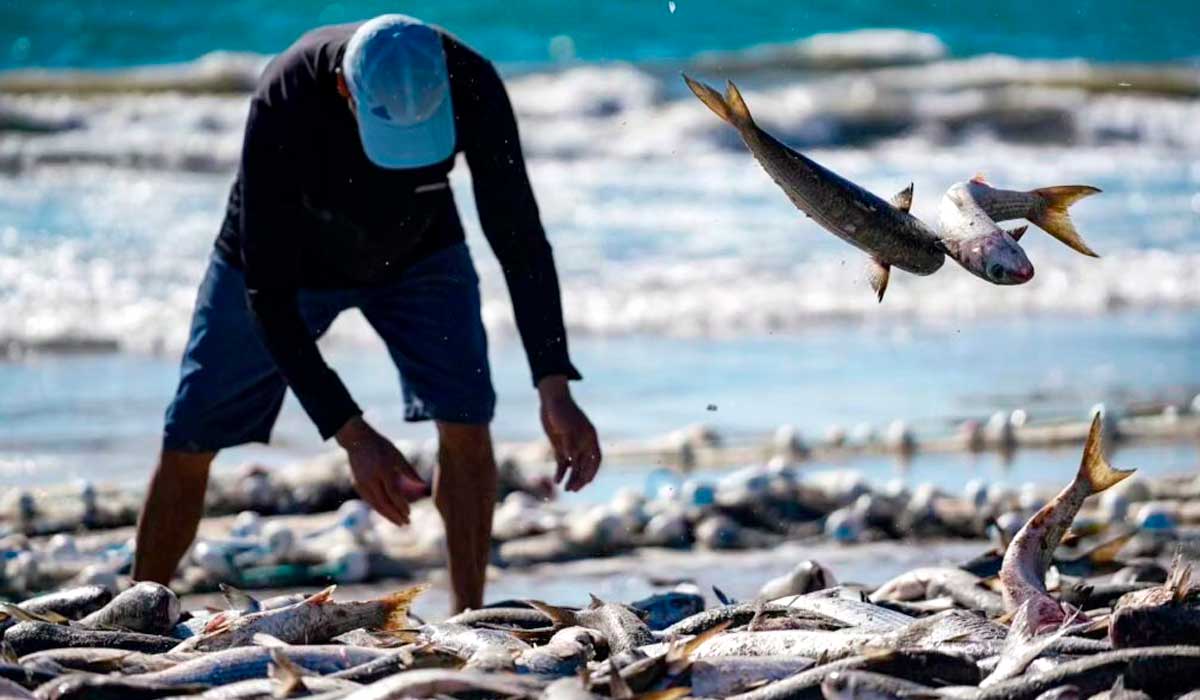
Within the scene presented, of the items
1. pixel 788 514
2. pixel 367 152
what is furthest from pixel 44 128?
pixel 367 152

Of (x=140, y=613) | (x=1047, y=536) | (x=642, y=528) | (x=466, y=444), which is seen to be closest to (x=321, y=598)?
(x=140, y=613)

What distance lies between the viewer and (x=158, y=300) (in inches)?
Result: 524

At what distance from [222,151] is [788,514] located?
1872cm

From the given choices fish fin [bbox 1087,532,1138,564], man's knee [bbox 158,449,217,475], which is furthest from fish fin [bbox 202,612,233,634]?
fish fin [bbox 1087,532,1138,564]

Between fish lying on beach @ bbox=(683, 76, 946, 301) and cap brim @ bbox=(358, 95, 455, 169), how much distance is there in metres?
1.17

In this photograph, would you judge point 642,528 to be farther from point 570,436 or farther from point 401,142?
point 401,142

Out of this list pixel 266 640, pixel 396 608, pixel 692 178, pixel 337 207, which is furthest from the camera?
pixel 692 178

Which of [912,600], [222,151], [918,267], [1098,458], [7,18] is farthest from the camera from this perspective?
[7,18]

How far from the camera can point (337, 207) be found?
5.34m

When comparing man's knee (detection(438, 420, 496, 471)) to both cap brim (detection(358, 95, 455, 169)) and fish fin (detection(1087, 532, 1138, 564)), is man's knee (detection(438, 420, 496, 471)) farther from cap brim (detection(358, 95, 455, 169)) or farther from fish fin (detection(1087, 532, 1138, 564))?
fish fin (detection(1087, 532, 1138, 564))

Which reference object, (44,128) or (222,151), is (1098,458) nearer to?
(222,151)

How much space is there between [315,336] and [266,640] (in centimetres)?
133

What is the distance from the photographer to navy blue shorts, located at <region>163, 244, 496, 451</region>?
→ 5.51m

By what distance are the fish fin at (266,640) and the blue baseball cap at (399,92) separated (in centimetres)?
133
